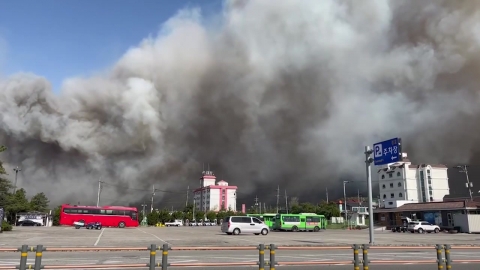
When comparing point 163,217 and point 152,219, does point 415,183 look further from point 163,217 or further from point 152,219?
point 152,219

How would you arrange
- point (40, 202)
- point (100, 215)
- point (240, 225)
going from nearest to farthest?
point (240, 225)
point (100, 215)
point (40, 202)

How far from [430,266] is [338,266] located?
259cm

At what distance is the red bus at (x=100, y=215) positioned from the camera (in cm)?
5200

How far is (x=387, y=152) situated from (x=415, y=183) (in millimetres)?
83617

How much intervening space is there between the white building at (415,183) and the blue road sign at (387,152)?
7912 centimetres

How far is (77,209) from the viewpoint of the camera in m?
52.5

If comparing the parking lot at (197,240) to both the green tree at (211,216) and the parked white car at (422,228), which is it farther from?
the green tree at (211,216)

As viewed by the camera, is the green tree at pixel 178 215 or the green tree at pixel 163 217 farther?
the green tree at pixel 178 215

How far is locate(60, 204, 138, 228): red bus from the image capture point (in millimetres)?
52000

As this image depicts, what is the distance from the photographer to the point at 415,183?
9700 centimetres

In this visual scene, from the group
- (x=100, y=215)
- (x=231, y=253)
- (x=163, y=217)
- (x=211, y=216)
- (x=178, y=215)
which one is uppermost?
(x=100, y=215)

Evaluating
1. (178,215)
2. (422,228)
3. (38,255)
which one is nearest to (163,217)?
(178,215)

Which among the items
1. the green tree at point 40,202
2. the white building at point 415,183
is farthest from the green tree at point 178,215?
the white building at point 415,183

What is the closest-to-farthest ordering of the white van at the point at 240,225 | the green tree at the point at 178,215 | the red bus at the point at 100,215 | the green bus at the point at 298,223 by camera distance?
the white van at the point at 240,225, the green bus at the point at 298,223, the red bus at the point at 100,215, the green tree at the point at 178,215
